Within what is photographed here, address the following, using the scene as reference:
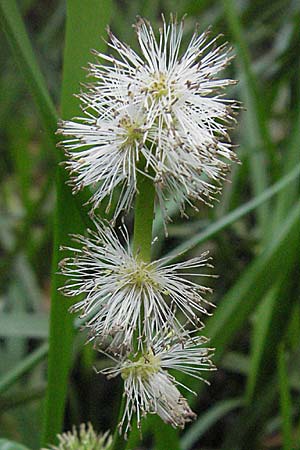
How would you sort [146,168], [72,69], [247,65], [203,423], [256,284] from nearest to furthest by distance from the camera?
[146,168] < [72,69] < [256,284] < [203,423] < [247,65]

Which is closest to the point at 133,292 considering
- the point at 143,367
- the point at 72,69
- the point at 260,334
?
the point at 143,367

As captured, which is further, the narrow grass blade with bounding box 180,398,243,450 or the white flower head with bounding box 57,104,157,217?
the narrow grass blade with bounding box 180,398,243,450

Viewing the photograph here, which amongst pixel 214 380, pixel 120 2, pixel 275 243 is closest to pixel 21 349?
pixel 214 380

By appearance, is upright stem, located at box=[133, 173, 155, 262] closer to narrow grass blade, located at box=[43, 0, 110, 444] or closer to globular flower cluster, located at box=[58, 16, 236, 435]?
globular flower cluster, located at box=[58, 16, 236, 435]

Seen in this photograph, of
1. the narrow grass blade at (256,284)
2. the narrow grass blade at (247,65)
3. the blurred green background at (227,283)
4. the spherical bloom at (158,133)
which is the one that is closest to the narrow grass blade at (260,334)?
the blurred green background at (227,283)

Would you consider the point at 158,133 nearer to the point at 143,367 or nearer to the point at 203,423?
the point at 143,367

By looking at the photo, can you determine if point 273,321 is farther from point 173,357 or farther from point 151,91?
point 151,91

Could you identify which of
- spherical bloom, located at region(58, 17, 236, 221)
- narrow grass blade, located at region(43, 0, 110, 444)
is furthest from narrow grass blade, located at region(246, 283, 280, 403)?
spherical bloom, located at region(58, 17, 236, 221)

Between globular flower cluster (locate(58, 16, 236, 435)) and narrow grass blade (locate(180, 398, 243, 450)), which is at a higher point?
globular flower cluster (locate(58, 16, 236, 435))

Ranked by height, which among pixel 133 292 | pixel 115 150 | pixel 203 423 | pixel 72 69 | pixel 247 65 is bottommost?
pixel 203 423
